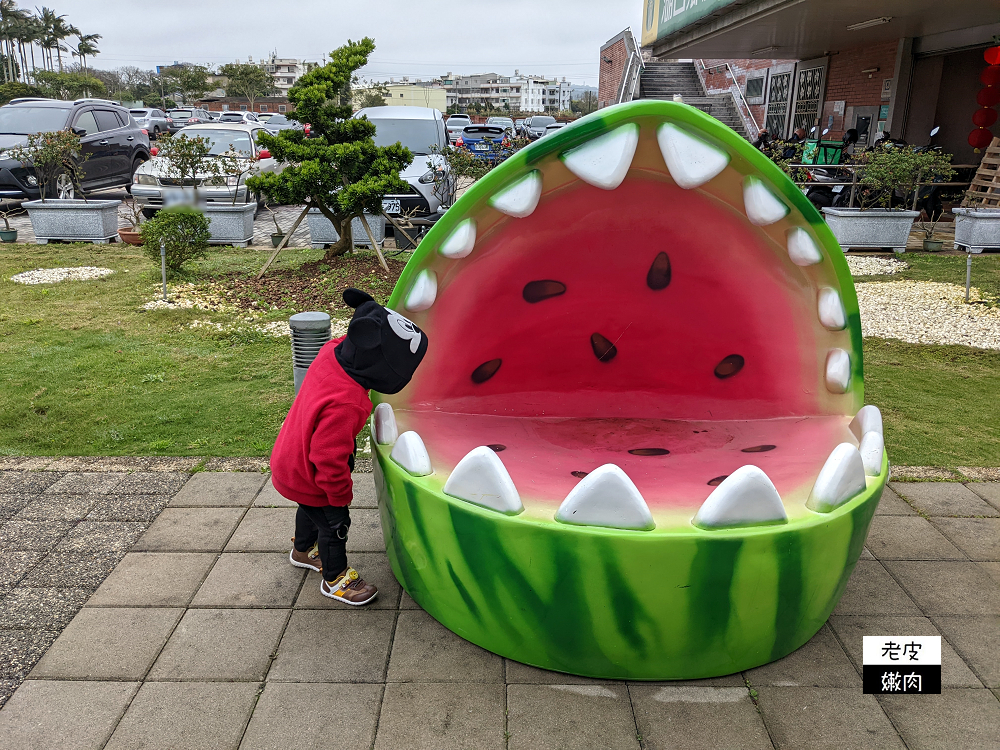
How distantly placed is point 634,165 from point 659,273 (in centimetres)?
67

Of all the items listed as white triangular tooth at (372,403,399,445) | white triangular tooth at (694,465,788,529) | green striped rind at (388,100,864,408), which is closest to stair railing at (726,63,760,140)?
green striped rind at (388,100,864,408)

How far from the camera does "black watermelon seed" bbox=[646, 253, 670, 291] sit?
3.25m

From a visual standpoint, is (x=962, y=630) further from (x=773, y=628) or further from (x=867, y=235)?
(x=867, y=235)

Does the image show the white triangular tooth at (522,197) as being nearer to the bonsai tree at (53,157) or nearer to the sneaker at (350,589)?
the sneaker at (350,589)

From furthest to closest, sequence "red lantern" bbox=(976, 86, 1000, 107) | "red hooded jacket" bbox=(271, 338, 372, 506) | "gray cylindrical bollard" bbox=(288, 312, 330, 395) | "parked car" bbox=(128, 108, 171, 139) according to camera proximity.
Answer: "parked car" bbox=(128, 108, 171, 139)
"red lantern" bbox=(976, 86, 1000, 107)
"gray cylindrical bollard" bbox=(288, 312, 330, 395)
"red hooded jacket" bbox=(271, 338, 372, 506)

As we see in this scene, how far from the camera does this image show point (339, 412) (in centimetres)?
269

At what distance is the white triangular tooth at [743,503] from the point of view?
2.29m

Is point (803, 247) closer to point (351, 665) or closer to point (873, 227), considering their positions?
point (351, 665)

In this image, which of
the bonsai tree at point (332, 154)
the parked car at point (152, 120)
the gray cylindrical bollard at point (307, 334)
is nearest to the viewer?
the gray cylindrical bollard at point (307, 334)

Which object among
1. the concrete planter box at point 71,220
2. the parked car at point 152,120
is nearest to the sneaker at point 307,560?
the concrete planter box at point 71,220

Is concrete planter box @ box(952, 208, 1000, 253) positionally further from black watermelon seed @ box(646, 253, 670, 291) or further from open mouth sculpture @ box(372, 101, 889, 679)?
black watermelon seed @ box(646, 253, 670, 291)

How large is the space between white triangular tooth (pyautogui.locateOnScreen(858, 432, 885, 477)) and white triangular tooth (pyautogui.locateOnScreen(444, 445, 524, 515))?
1.22 m

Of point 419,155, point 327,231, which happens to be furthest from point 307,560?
point 419,155

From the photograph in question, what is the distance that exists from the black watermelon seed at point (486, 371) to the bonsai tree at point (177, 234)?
6.02m
